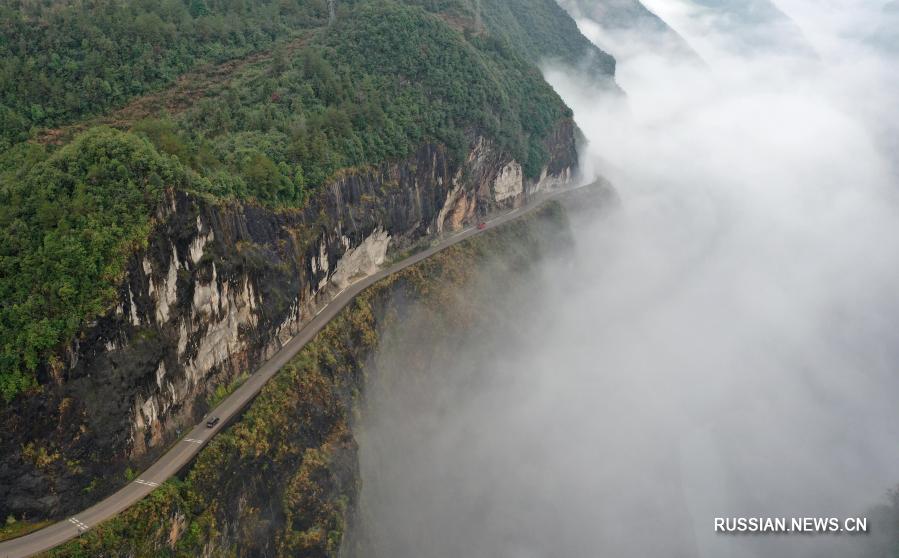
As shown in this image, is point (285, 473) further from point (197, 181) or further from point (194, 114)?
point (194, 114)

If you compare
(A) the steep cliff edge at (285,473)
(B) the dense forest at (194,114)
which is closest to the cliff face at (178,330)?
Result: (B) the dense forest at (194,114)

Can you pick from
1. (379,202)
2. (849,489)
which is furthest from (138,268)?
(849,489)

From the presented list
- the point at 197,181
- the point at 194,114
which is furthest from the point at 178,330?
the point at 194,114

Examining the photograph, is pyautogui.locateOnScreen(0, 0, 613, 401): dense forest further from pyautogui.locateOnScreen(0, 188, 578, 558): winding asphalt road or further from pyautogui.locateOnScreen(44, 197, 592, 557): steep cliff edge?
pyautogui.locateOnScreen(44, 197, 592, 557): steep cliff edge

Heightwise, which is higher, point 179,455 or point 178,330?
point 178,330

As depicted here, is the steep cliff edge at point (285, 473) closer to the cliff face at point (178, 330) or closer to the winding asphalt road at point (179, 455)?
the winding asphalt road at point (179, 455)

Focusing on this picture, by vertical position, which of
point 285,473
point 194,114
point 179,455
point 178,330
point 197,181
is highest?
point 197,181

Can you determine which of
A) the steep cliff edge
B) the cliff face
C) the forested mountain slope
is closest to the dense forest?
the forested mountain slope
